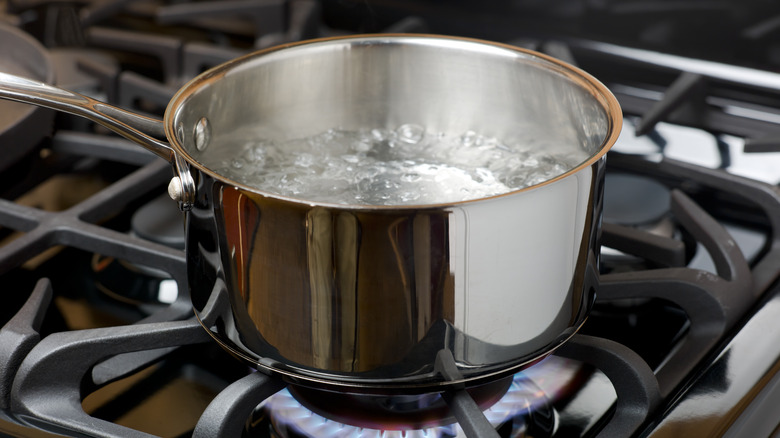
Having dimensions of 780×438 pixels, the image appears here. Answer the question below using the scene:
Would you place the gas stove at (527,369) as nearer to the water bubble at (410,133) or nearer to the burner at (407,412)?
the burner at (407,412)

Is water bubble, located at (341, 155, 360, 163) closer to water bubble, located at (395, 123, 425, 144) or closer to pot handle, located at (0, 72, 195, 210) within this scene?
water bubble, located at (395, 123, 425, 144)

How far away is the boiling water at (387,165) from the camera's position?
466 millimetres

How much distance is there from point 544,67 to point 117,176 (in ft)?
1.12

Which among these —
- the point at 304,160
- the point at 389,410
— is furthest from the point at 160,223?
the point at 389,410

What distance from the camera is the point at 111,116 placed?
39 cm

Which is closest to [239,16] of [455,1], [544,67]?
[455,1]

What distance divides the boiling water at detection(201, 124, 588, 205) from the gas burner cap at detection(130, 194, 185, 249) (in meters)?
0.07

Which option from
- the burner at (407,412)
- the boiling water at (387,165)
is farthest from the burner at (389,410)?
the boiling water at (387,165)

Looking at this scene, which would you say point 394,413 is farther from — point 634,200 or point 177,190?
point 634,200

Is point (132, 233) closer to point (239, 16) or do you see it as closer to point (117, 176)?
point (117, 176)

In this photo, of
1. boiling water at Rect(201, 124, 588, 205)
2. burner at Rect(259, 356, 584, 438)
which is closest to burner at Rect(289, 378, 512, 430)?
burner at Rect(259, 356, 584, 438)

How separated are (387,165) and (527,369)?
0.15 metres

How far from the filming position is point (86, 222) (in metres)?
0.51

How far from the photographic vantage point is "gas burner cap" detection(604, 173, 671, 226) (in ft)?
1.79
